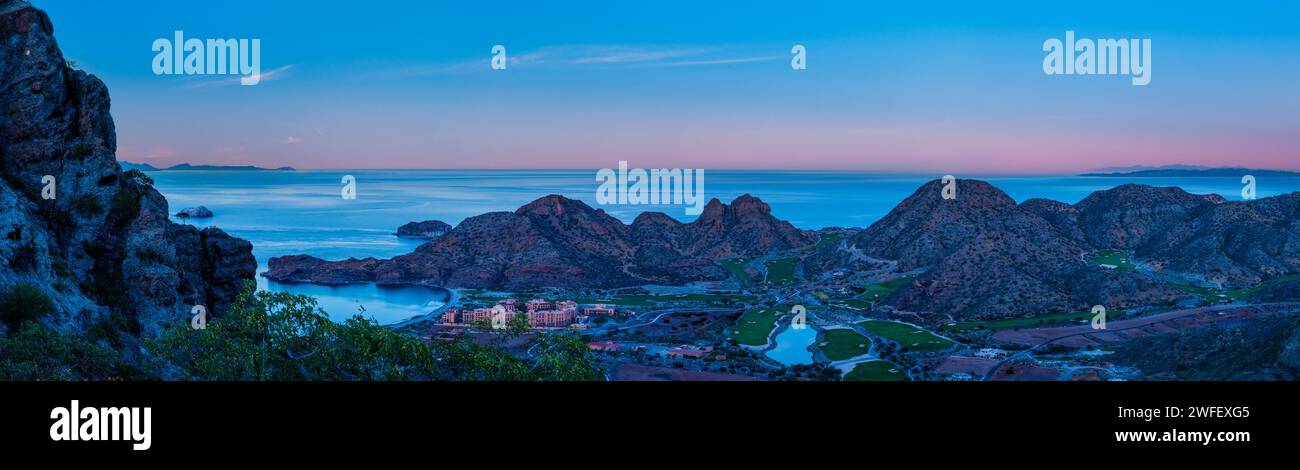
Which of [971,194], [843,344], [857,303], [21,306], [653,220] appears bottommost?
[843,344]

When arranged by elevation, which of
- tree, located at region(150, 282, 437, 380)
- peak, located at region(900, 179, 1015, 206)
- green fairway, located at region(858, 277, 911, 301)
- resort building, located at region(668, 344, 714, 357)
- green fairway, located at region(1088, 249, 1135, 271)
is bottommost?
resort building, located at region(668, 344, 714, 357)

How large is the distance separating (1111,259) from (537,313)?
72.5m

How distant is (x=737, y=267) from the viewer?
117 m

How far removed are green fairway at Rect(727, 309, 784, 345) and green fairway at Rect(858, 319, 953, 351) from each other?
8.16 meters

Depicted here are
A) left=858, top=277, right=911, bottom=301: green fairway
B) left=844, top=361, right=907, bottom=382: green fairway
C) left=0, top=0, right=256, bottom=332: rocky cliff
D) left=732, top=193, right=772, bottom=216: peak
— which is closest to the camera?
left=0, top=0, right=256, bottom=332: rocky cliff

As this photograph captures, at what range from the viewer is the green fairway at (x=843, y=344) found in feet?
190

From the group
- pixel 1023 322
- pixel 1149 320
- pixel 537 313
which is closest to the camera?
pixel 1149 320

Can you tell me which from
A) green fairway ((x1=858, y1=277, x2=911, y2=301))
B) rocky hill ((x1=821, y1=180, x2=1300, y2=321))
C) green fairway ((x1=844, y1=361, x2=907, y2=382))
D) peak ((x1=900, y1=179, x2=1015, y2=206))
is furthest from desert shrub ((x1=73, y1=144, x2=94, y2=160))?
peak ((x1=900, y1=179, x2=1015, y2=206))

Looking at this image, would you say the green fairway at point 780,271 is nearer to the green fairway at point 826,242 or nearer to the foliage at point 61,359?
the green fairway at point 826,242

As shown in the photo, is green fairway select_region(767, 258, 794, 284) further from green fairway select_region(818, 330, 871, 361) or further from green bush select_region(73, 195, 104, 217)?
green bush select_region(73, 195, 104, 217)

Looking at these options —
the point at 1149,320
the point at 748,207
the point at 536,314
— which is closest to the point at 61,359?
the point at 536,314

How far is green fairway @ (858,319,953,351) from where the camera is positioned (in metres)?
59.5

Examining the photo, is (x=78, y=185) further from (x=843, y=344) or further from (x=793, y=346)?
(x=843, y=344)
